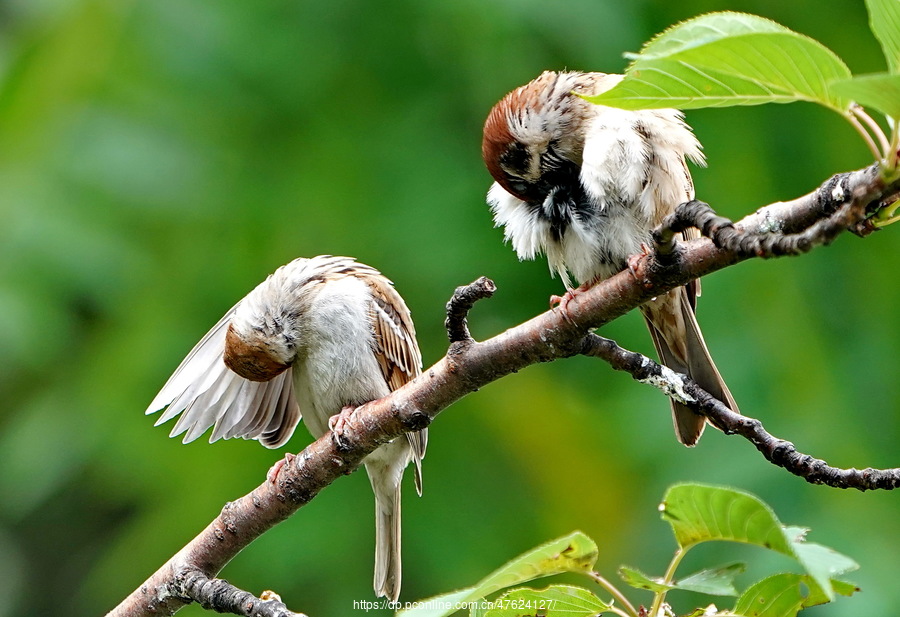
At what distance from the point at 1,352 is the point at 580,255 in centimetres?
367

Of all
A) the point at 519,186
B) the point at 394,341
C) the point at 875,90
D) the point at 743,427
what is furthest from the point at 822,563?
the point at 394,341

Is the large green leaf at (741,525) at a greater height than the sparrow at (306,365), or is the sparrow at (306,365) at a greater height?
the sparrow at (306,365)

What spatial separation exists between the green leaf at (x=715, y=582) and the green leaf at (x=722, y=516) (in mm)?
100

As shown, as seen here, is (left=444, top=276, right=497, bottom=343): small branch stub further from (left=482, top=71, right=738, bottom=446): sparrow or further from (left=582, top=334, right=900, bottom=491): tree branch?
(left=482, top=71, right=738, bottom=446): sparrow

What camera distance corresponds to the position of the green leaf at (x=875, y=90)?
1.44m

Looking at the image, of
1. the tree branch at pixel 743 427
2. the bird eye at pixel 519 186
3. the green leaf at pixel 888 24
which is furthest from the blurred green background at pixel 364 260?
the green leaf at pixel 888 24

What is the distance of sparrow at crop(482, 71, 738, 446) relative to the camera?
10.8 ft

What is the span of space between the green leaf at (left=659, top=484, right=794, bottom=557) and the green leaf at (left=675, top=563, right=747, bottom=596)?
100mm

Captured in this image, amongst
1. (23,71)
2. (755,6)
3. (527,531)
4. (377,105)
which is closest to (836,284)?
(755,6)

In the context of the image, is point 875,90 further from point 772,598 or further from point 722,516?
point 772,598

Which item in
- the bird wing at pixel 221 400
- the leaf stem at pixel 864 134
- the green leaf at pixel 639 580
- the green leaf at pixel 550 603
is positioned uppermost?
the bird wing at pixel 221 400

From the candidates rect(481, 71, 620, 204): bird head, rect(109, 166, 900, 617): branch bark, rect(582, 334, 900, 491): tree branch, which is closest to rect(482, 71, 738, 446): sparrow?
rect(481, 71, 620, 204): bird head

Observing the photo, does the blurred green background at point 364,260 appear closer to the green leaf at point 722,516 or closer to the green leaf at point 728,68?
the green leaf at point 722,516

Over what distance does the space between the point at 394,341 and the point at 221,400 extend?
77 cm
